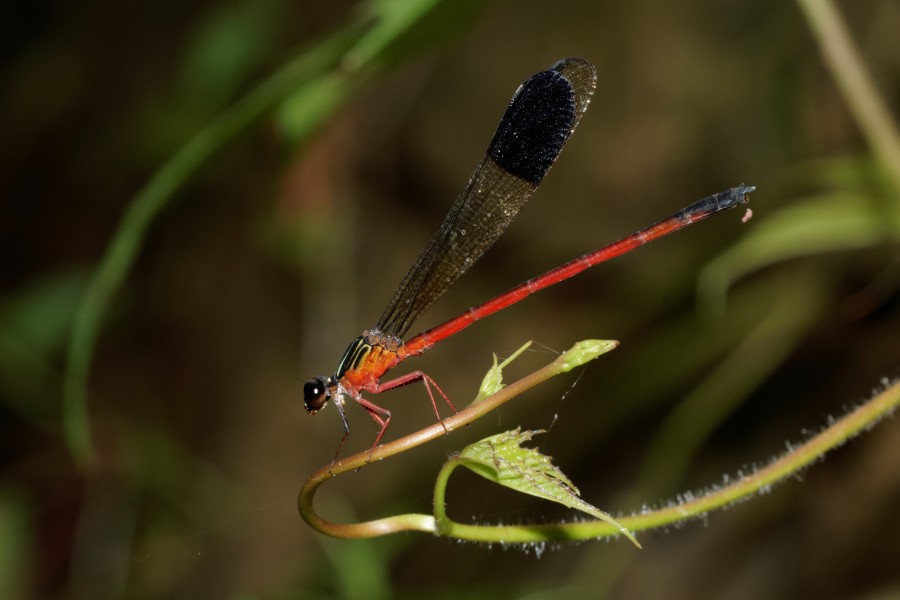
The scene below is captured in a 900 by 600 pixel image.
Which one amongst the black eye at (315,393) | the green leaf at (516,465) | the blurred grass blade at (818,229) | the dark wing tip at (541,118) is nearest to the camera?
the green leaf at (516,465)

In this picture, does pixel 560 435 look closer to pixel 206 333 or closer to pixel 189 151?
pixel 189 151

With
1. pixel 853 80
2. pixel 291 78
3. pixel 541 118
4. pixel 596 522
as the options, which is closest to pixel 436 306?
pixel 541 118

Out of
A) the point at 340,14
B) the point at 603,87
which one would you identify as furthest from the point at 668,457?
the point at 340,14

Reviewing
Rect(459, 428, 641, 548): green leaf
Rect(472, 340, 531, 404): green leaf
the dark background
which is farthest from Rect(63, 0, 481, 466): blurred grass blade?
Rect(459, 428, 641, 548): green leaf

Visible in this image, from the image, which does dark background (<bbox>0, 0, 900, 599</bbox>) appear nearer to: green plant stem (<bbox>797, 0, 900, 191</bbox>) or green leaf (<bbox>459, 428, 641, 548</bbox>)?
green plant stem (<bbox>797, 0, 900, 191</bbox>)

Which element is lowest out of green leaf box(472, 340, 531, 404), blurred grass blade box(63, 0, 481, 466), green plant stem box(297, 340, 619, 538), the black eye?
green plant stem box(297, 340, 619, 538)

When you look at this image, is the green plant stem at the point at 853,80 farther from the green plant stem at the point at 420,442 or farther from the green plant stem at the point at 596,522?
the green plant stem at the point at 420,442

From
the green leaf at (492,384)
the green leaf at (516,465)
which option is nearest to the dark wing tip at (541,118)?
the green leaf at (492,384)
